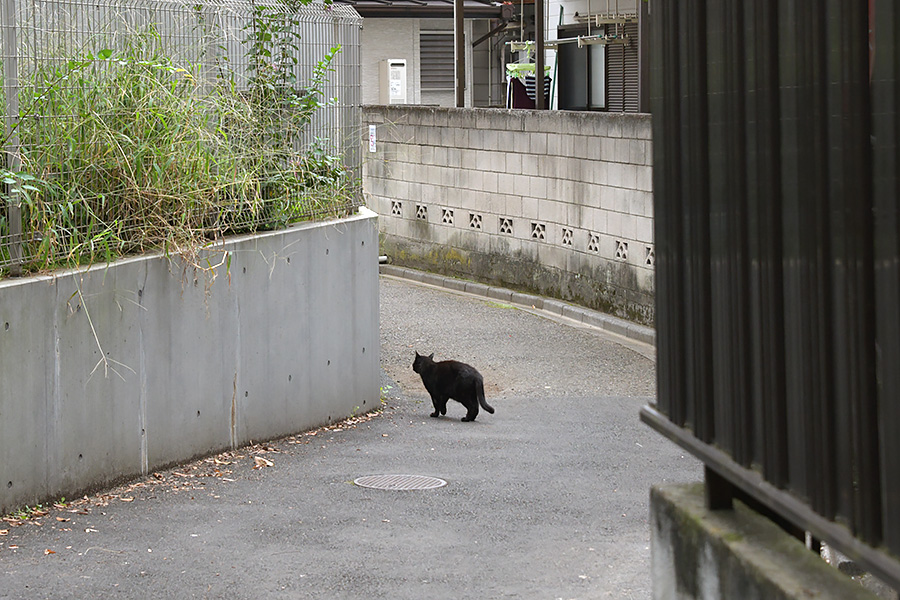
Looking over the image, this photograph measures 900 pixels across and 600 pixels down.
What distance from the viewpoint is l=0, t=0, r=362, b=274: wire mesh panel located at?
7.49 meters

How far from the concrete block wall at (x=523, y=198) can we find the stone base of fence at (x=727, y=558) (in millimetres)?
10154

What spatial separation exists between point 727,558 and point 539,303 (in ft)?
44.8

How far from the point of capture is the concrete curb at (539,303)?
14945mm

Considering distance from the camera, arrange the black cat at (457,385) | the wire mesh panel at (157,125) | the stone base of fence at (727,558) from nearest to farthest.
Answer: the stone base of fence at (727,558)
the wire mesh panel at (157,125)
the black cat at (457,385)

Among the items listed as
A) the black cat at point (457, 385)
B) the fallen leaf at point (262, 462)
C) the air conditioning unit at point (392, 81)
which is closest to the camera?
the fallen leaf at point (262, 462)

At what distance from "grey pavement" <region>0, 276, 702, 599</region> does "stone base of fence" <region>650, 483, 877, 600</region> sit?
185 cm

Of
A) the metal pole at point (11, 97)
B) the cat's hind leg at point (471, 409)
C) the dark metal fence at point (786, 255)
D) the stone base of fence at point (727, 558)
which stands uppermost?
the metal pole at point (11, 97)

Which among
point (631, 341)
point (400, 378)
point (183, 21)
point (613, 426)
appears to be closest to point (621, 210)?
point (631, 341)

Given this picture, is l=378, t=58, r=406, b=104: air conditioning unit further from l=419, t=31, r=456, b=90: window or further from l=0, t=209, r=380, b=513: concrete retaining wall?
l=0, t=209, r=380, b=513: concrete retaining wall

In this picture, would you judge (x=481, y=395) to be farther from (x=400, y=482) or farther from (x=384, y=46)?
(x=384, y=46)

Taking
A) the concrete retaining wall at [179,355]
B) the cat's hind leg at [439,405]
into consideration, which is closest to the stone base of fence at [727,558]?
the concrete retaining wall at [179,355]

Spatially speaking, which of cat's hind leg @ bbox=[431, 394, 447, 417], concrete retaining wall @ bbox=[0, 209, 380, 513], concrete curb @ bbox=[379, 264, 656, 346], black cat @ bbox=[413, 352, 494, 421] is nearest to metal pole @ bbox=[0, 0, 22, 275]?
concrete retaining wall @ bbox=[0, 209, 380, 513]

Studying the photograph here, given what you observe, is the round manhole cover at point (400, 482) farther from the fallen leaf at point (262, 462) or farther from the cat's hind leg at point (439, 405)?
the cat's hind leg at point (439, 405)

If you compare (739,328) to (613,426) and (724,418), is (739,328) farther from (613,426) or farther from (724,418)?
(613,426)
